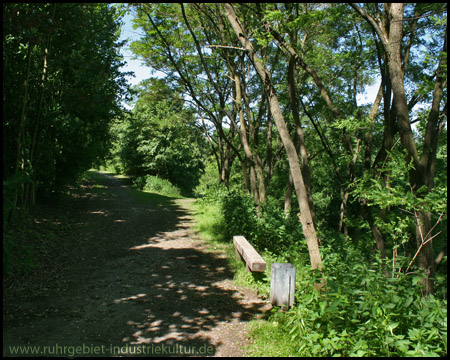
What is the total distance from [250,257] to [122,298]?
2.36 meters

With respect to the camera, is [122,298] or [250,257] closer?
[122,298]

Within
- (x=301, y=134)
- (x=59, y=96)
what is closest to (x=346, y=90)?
(x=301, y=134)

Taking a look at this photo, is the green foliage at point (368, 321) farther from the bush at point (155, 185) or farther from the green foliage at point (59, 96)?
the bush at point (155, 185)

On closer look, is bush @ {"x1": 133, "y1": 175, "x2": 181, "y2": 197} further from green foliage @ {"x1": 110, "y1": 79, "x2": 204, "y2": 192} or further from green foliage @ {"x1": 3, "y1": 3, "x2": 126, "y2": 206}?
green foliage @ {"x1": 3, "y1": 3, "x2": 126, "y2": 206}

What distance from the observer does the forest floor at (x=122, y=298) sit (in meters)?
4.20

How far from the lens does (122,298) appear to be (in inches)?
220

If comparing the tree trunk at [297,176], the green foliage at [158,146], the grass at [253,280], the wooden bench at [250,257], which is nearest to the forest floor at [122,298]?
the grass at [253,280]

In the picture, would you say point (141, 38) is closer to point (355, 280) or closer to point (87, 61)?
point (87, 61)

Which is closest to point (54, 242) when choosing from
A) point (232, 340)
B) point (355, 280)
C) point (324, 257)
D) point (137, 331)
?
point (137, 331)

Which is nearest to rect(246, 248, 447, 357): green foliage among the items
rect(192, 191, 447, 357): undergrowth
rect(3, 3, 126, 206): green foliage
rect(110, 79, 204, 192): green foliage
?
rect(192, 191, 447, 357): undergrowth

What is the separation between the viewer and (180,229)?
444 inches

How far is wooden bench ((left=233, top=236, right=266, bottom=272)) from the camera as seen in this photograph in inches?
245

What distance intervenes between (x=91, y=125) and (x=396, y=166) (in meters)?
9.72

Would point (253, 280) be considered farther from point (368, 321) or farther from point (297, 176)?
point (368, 321)
